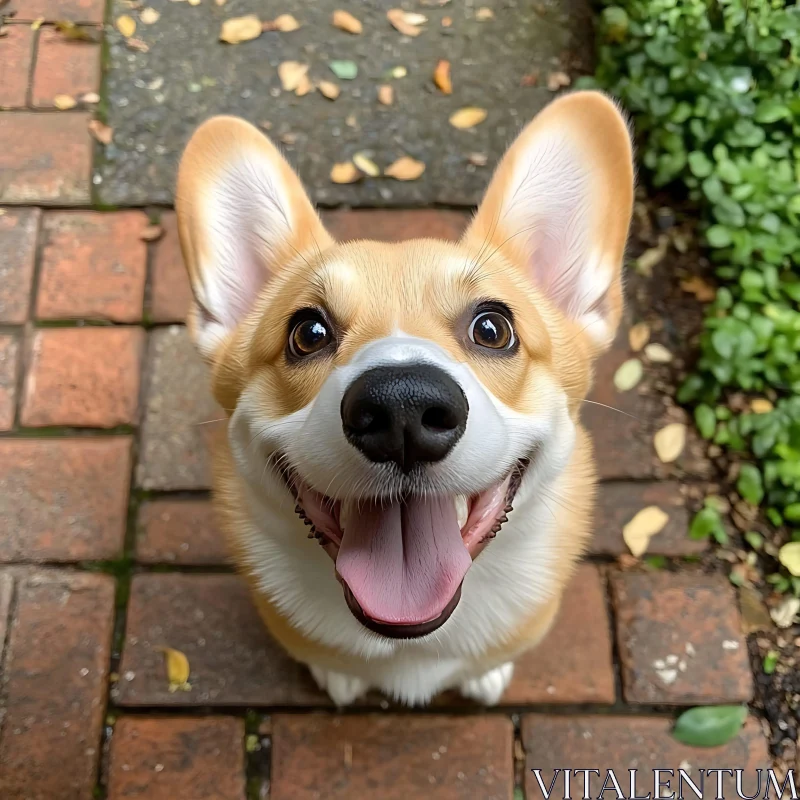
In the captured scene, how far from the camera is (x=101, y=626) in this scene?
201cm

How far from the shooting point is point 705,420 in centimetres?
223

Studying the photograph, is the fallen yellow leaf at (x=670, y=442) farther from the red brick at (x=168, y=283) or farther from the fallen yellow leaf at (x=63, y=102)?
the fallen yellow leaf at (x=63, y=102)

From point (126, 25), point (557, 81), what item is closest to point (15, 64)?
point (126, 25)

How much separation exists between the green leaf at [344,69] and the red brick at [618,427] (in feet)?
4.74

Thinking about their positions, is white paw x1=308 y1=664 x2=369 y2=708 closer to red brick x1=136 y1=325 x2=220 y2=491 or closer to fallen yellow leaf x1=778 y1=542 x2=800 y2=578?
red brick x1=136 y1=325 x2=220 y2=491

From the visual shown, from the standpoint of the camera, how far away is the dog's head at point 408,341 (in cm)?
113

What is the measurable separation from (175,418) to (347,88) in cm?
142

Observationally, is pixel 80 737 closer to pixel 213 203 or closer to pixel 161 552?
pixel 161 552

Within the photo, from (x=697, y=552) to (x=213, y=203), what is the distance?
1.69 meters

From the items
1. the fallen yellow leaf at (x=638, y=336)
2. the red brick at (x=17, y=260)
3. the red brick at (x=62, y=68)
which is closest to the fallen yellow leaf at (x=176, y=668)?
the red brick at (x=17, y=260)

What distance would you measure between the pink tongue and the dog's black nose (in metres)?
0.23

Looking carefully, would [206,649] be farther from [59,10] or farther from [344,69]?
[59,10]

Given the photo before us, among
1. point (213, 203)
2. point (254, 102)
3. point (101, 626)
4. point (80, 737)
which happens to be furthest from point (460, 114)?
point (80, 737)

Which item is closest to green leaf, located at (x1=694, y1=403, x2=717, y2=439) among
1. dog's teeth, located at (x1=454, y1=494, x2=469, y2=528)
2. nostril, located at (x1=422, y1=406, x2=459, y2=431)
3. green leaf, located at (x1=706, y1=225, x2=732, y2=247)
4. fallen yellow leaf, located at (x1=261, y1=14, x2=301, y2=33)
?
green leaf, located at (x1=706, y1=225, x2=732, y2=247)
